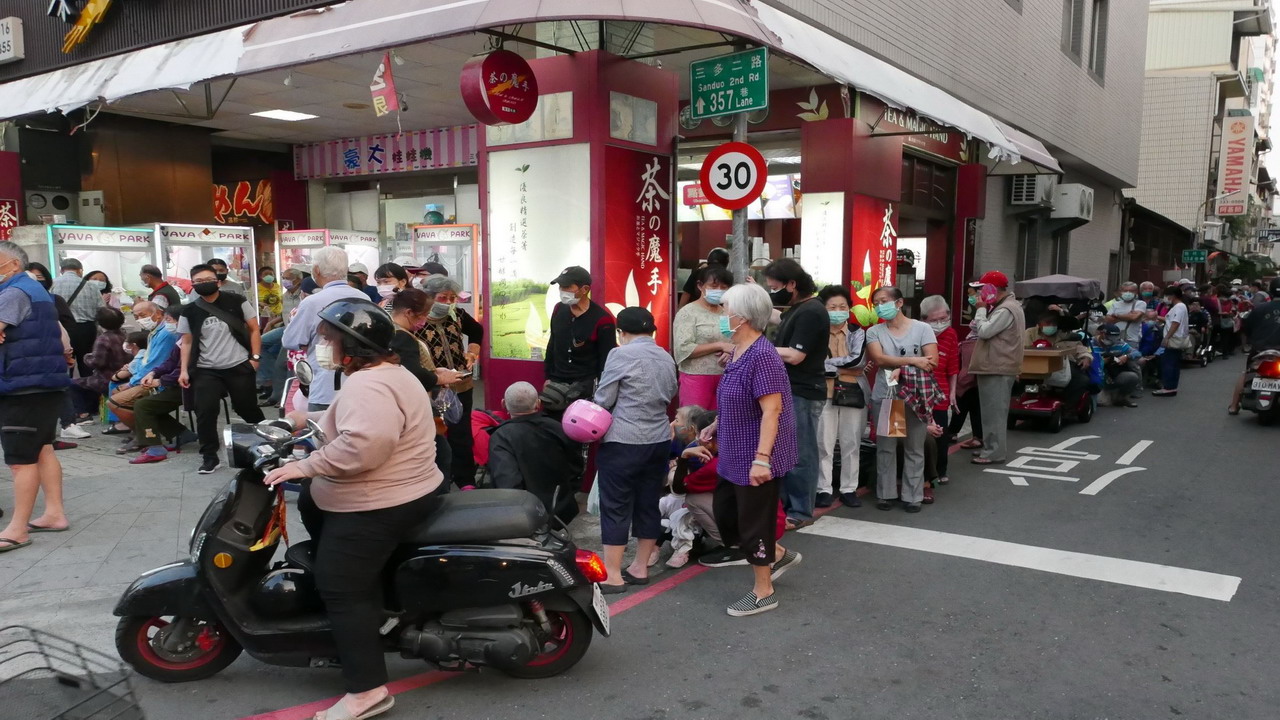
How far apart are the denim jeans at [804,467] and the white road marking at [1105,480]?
2710 mm

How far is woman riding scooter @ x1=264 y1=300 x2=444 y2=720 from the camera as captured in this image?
10.8ft

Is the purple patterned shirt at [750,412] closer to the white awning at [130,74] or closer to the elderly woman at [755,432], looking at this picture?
the elderly woman at [755,432]

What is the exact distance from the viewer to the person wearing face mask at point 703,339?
660cm

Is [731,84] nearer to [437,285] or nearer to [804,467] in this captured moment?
[437,285]

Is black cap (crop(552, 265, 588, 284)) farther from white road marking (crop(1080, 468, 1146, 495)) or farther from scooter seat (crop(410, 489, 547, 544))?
white road marking (crop(1080, 468, 1146, 495))

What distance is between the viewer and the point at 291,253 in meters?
14.7

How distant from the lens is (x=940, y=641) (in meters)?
4.32

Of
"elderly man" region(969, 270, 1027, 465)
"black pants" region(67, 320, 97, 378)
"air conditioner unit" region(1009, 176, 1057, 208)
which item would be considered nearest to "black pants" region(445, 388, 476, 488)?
"elderly man" region(969, 270, 1027, 465)

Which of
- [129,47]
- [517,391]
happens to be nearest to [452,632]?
[517,391]

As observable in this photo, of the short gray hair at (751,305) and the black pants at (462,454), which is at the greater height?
the short gray hair at (751,305)

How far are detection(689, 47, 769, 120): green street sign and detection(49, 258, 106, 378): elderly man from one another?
761cm

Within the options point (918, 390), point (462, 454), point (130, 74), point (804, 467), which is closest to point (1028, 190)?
point (918, 390)

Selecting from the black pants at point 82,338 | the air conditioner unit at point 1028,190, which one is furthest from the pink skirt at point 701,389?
the air conditioner unit at point 1028,190

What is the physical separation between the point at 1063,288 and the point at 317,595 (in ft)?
35.6
